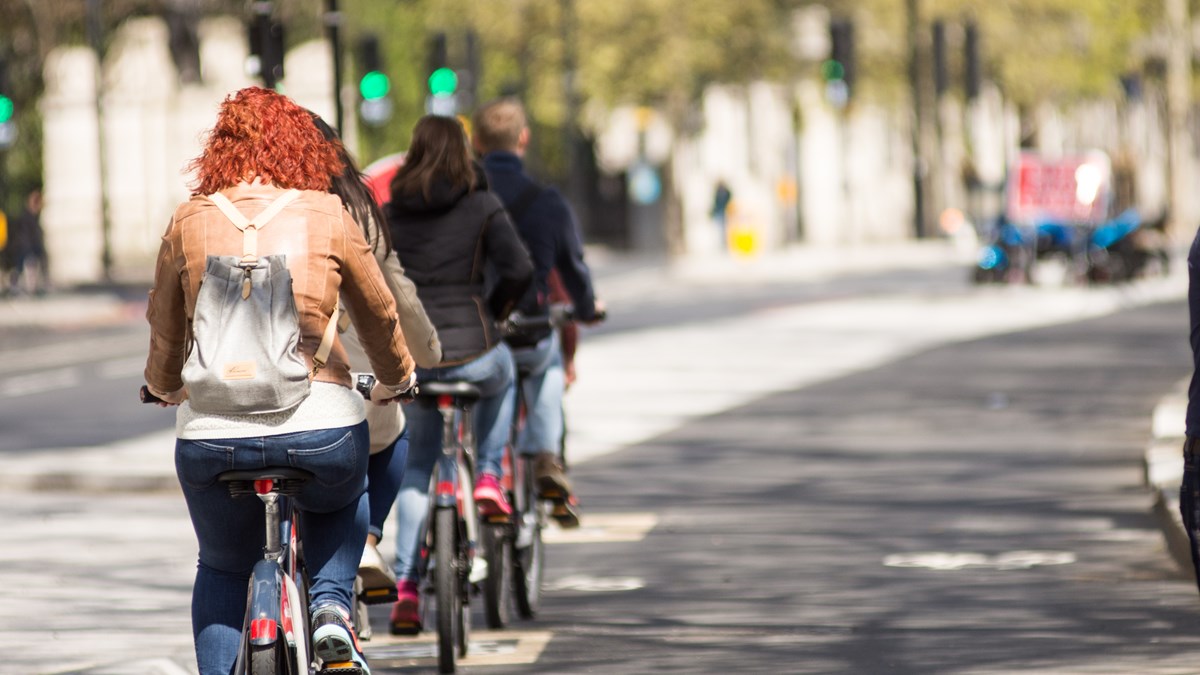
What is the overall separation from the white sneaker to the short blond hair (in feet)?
10.1

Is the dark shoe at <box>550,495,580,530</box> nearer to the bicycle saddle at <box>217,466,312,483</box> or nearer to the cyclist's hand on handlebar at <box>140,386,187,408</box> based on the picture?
the cyclist's hand on handlebar at <box>140,386,187,408</box>

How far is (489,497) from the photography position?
820 cm

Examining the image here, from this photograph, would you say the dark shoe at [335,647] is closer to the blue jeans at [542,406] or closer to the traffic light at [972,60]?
the blue jeans at [542,406]

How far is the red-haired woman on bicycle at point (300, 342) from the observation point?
5172 millimetres

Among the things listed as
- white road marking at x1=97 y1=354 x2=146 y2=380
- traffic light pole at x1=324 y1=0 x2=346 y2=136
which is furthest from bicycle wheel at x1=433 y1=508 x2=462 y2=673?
white road marking at x1=97 y1=354 x2=146 y2=380

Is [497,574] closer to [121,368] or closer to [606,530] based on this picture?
[606,530]

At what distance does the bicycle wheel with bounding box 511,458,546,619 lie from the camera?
859 centimetres

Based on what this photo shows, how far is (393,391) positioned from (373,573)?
96 cm

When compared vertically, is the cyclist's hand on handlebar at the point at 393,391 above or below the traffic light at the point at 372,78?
below

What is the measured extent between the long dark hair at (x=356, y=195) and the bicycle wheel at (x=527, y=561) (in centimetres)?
278

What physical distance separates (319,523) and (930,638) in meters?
3.19

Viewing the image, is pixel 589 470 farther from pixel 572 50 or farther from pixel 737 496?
pixel 572 50

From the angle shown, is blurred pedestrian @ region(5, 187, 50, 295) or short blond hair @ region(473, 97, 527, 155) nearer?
short blond hair @ region(473, 97, 527, 155)

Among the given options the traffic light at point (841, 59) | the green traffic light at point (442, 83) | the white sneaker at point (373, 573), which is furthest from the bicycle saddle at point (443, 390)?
the traffic light at point (841, 59)
